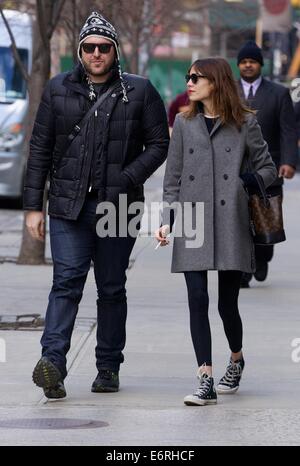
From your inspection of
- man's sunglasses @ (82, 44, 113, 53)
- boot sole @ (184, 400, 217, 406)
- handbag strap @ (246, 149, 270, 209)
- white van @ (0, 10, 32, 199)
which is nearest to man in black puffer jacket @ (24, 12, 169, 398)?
man's sunglasses @ (82, 44, 113, 53)

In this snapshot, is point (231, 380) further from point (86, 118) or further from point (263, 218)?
point (86, 118)

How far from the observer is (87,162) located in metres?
7.91

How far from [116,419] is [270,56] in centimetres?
3289

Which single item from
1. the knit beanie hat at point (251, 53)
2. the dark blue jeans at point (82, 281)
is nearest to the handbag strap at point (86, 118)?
the dark blue jeans at point (82, 281)

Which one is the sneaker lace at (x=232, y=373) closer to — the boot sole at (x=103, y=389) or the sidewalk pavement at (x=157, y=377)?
the sidewalk pavement at (x=157, y=377)

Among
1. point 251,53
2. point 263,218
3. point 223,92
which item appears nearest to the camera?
point 223,92

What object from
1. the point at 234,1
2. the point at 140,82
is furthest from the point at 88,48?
the point at 234,1

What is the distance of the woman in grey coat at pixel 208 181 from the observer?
7848 millimetres

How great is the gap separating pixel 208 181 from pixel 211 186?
3 centimetres

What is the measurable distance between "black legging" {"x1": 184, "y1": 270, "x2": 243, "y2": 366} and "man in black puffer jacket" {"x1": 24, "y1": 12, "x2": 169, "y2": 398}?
0.43 m

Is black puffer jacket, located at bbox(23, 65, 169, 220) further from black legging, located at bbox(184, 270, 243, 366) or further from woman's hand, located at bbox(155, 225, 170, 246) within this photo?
black legging, located at bbox(184, 270, 243, 366)

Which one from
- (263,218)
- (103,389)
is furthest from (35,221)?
(263,218)

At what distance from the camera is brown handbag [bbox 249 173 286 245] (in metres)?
7.93

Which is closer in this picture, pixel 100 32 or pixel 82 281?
pixel 100 32
